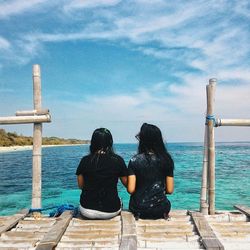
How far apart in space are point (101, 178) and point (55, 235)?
1.33 m

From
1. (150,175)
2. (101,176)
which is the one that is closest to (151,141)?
(150,175)

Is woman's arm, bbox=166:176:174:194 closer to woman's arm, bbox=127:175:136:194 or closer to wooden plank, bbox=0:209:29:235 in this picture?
woman's arm, bbox=127:175:136:194

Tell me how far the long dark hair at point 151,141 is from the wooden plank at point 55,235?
1.68 meters

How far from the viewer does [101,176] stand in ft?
18.4

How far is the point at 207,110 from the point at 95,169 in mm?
2813

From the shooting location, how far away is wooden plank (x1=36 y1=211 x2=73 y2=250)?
417 cm

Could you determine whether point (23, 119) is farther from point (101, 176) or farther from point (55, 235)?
point (55, 235)

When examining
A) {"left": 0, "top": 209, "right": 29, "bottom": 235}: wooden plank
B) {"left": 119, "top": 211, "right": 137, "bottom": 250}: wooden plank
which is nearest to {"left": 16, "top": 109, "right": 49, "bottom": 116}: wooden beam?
{"left": 0, "top": 209, "right": 29, "bottom": 235}: wooden plank

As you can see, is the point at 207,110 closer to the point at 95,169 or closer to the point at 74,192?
the point at 95,169

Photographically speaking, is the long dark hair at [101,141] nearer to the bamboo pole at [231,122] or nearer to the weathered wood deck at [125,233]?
the weathered wood deck at [125,233]

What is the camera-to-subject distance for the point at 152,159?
565 centimetres

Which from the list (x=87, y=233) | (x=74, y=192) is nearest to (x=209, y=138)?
(x=87, y=233)

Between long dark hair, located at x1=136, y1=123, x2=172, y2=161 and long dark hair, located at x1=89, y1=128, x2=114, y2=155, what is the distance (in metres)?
0.49

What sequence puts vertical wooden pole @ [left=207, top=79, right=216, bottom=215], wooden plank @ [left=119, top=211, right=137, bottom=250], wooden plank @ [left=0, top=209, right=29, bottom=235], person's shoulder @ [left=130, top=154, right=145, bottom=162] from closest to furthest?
wooden plank @ [left=119, top=211, right=137, bottom=250] → wooden plank @ [left=0, top=209, right=29, bottom=235] → person's shoulder @ [left=130, top=154, right=145, bottom=162] → vertical wooden pole @ [left=207, top=79, right=216, bottom=215]
